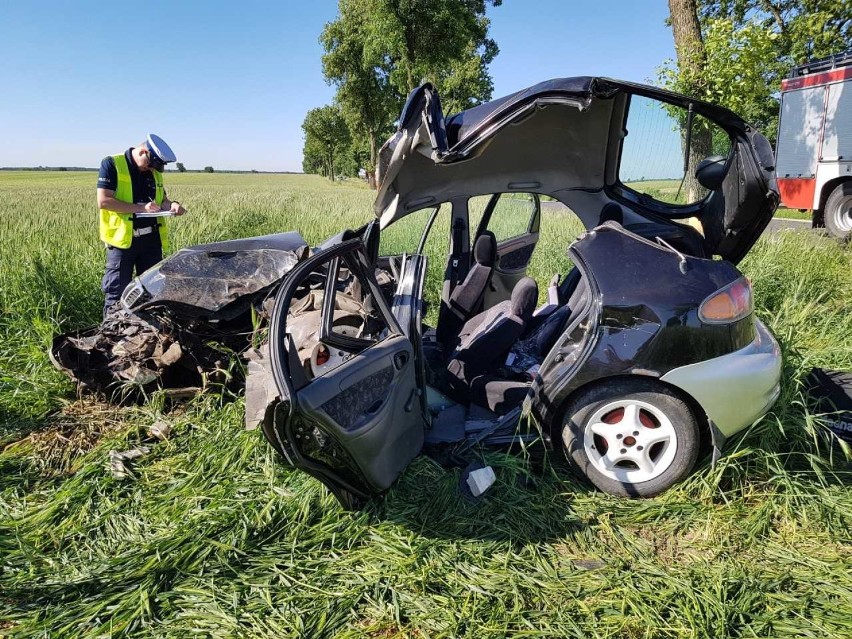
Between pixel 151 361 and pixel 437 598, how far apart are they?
2602 millimetres

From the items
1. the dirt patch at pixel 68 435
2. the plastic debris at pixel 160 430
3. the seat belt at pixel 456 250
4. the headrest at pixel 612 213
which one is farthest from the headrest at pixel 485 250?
the dirt patch at pixel 68 435

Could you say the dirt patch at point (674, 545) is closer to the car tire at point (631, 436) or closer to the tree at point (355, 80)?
the car tire at point (631, 436)

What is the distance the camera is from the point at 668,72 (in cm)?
859

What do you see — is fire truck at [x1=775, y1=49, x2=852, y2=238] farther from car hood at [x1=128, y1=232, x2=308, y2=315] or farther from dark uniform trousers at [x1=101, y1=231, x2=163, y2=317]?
dark uniform trousers at [x1=101, y1=231, x2=163, y2=317]

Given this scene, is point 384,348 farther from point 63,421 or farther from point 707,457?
point 63,421

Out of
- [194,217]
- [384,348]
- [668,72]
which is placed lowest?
[384,348]

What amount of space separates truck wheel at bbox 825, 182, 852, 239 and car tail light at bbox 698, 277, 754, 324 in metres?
9.35

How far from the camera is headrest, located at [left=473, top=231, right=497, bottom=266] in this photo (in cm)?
381

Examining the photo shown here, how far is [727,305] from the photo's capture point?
2.61m

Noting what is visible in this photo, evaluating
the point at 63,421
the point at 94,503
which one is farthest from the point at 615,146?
the point at 63,421

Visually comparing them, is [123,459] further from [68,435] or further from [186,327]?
[186,327]

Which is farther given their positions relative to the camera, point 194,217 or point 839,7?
point 839,7

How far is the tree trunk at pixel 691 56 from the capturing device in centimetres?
833

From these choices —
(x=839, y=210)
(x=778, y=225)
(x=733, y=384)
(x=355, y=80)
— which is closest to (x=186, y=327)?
(x=733, y=384)
